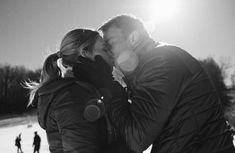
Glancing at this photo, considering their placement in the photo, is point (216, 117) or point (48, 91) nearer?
point (216, 117)

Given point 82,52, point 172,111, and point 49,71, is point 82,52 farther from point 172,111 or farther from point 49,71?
point 172,111

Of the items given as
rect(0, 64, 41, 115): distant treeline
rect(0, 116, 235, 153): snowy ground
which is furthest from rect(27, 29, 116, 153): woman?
rect(0, 64, 41, 115): distant treeline

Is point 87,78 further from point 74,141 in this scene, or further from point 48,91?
point 74,141

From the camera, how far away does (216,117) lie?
2.22 meters

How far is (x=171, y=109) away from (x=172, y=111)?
0.19 feet

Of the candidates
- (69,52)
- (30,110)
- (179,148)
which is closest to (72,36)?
(69,52)

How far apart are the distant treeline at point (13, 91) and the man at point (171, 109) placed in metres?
57.1

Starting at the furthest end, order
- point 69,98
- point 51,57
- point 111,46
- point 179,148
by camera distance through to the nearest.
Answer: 1. point 51,57
2. point 111,46
3. point 69,98
4. point 179,148

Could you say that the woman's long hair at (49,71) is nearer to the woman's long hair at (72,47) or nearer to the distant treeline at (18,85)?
the woman's long hair at (72,47)

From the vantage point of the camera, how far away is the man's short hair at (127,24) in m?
2.43

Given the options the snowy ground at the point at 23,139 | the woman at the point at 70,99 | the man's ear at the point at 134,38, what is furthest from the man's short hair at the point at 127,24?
the snowy ground at the point at 23,139

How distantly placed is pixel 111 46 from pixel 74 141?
31.6 inches

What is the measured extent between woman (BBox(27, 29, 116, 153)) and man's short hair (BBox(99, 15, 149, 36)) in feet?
0.74

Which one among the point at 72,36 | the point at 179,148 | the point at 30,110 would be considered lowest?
the point at 30,110
